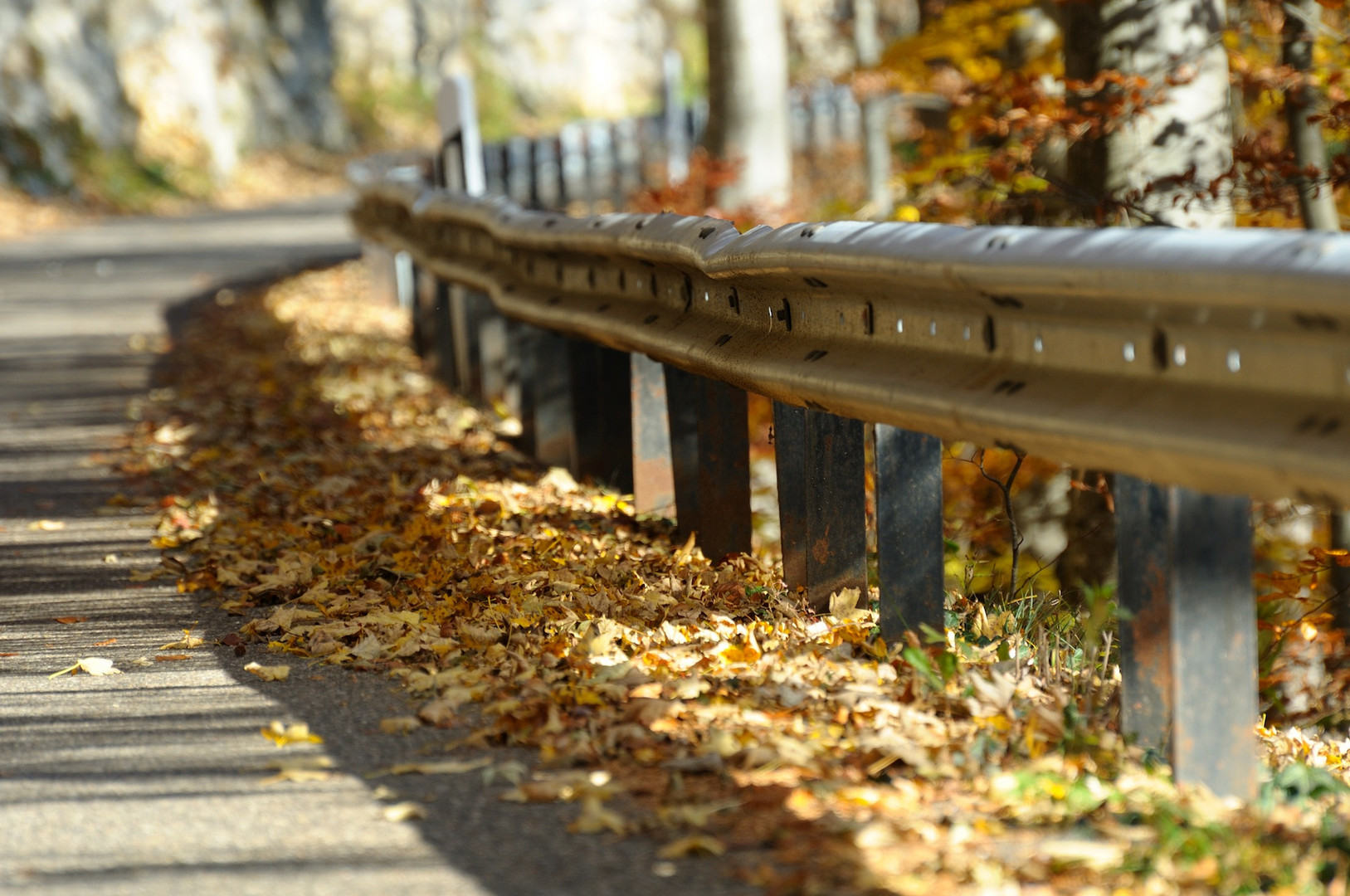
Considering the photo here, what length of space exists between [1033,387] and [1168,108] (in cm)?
412

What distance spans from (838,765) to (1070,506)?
4905 mm

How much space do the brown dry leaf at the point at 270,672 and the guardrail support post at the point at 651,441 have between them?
206 cm

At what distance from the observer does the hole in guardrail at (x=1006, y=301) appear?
337 cm

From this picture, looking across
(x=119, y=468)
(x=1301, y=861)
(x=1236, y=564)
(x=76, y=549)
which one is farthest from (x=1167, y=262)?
(x=119, y=468)

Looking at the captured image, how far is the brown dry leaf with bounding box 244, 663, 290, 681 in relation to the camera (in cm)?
429

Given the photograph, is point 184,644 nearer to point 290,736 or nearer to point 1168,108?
point 290,736

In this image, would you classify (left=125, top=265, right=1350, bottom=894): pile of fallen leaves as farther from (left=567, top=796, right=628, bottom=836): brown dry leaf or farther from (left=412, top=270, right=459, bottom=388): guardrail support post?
(left=412, top=270, right=459, bottom=388): guardrail support post

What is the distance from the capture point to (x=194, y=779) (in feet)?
11.5

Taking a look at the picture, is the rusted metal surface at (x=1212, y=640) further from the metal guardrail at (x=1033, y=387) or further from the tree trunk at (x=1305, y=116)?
the tree trunk at (x=1305, y=116)

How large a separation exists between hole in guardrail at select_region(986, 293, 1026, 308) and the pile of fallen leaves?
863mm

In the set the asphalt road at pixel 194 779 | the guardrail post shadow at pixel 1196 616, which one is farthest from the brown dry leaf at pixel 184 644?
the guardrail post shadow at pixel 1196 616

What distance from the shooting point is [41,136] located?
3162 cm

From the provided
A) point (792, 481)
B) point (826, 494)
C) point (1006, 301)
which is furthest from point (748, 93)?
point (1006, 301)

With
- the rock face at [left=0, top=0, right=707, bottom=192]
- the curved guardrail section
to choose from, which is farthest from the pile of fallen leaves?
the rock face at [left=0, top=0, right=707, bottom=192]
